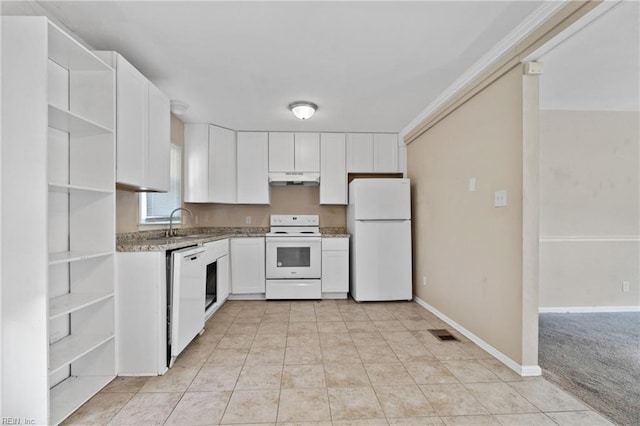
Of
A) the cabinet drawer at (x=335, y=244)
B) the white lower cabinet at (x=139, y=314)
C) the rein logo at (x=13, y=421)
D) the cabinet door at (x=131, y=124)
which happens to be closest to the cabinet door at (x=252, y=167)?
the cabinet drawer at (x=335, y=244)

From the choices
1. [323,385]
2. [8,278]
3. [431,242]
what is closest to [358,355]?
[323,385]

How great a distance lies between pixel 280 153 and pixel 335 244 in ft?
5.05

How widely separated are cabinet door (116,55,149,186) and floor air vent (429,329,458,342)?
2828mm

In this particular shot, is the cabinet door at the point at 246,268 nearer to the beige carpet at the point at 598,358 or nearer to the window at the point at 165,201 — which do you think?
the window at the point at 165,201

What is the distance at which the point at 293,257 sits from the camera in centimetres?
402

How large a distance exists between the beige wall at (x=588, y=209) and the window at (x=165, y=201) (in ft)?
14.0

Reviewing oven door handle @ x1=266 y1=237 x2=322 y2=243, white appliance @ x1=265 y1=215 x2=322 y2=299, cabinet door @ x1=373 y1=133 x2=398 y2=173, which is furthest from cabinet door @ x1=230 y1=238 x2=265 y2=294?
cabinet door @ x1=373 y1=133 x2=398 y2=173

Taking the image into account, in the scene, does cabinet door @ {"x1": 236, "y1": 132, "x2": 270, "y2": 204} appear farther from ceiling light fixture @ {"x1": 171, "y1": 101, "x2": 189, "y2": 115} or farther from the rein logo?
the rein logo

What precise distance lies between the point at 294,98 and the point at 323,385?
260 cm

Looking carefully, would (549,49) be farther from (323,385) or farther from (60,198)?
(60,198)

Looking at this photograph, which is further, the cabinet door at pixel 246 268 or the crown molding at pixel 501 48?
the cabinet door at pixel 246 268

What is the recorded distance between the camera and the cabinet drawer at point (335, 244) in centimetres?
406

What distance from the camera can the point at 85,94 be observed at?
196 centimetres

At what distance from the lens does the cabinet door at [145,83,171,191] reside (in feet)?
7.82
